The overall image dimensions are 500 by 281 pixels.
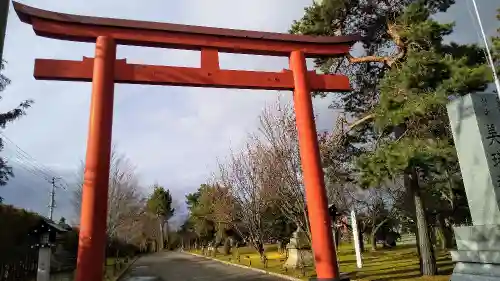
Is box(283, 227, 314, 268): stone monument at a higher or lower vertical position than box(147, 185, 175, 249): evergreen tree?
lower

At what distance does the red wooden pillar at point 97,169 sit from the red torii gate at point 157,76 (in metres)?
0.02

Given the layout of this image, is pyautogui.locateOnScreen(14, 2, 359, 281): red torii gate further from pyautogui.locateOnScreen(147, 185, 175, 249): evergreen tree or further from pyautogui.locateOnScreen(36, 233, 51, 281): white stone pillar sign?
pyautogui.locateOnScreen(147, 185, 175, 249): evergreen tree

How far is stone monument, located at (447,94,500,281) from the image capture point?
771 centimetres

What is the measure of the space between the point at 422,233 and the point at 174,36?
11874 mm

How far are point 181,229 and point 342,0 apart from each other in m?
64.7

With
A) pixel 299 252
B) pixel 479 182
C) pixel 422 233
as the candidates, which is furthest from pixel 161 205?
pixel 479 182

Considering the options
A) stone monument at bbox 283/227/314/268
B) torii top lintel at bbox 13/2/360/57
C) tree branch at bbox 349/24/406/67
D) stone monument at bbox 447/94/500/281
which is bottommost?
stone monument at bbox 283/227/314/268

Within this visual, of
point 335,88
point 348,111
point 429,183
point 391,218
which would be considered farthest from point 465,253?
point 391,218

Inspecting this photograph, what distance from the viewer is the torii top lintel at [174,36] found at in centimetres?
789

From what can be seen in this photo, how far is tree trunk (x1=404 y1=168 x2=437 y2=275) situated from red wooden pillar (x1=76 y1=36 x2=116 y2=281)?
10.6m

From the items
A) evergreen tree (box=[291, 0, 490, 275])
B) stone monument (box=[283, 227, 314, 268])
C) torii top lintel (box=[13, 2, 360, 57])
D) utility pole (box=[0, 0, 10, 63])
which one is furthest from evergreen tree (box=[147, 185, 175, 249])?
utility pole (box=[0, 0, 10, 63])

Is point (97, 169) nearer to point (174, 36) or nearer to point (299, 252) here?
point (174, 36)

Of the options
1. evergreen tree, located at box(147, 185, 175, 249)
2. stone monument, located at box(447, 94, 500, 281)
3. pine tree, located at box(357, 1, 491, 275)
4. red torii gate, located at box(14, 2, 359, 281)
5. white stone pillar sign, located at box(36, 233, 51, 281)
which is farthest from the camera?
evergreen tree, located at box(147, 185, 175, 249)

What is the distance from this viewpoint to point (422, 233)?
14.1 meters
